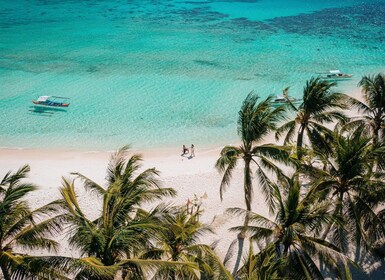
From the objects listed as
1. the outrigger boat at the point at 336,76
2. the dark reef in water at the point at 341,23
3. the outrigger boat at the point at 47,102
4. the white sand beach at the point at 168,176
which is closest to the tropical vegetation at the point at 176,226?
the white sand beach at the point at 168,176

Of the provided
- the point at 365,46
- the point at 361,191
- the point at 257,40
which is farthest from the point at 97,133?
the point at 365,46

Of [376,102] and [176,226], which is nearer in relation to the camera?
[176,226]

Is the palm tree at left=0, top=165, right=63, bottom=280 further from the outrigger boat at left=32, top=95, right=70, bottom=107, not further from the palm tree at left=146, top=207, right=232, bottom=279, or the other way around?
the outrigger boat at left=32, top=95, right=70, bottom=107

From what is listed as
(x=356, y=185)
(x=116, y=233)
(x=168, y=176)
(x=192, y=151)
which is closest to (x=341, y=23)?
(x=192, y=151)

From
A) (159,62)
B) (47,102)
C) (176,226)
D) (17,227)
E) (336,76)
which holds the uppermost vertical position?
(159,62)

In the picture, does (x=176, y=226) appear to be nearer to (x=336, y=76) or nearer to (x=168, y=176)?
(x=168, y=176)

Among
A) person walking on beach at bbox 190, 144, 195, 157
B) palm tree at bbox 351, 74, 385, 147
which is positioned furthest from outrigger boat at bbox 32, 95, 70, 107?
palm tree at bbox 351, 74, 385, 147

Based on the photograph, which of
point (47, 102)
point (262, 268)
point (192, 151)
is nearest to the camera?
point (262, 268)

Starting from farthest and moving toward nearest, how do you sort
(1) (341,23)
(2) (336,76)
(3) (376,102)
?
(1) (341,23)
(2) (336,76)
(3) (376,102)

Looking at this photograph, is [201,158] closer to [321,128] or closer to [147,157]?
[147,157]
